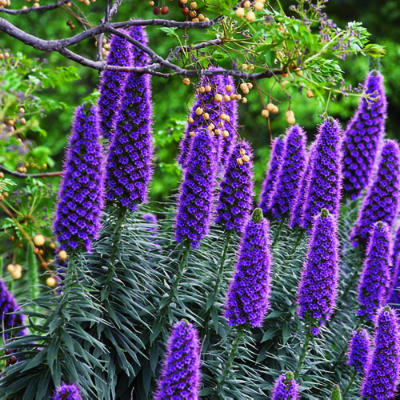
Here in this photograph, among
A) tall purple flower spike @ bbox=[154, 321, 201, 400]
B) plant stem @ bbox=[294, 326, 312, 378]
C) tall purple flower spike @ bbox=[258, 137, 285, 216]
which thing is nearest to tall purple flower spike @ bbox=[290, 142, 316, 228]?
tall purple flower spike @ bbox=[258, 137, 285, 216]

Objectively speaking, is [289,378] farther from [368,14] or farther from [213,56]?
[368,14]

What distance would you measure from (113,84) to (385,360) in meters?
2.77

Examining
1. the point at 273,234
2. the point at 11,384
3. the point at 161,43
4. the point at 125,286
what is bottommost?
the point at 11,384

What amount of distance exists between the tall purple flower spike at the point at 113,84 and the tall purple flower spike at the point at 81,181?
0.92m

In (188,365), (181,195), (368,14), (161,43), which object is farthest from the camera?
(368,14)

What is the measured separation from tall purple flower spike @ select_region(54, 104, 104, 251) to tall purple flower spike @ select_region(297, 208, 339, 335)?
56.5 inches

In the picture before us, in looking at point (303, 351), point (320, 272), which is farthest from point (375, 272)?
point (303, 351)

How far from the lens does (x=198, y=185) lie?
4.05 meters

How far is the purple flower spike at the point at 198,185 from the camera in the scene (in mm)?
4043

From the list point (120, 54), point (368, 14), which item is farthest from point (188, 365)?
point (368, 14)

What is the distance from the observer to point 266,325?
15.6 feet

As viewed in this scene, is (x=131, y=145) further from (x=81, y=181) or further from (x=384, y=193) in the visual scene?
(x=384, y=193)

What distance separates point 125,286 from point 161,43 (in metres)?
8.46

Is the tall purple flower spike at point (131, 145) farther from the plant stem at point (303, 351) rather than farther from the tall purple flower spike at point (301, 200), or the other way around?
the plant stem at point (303, 351)
